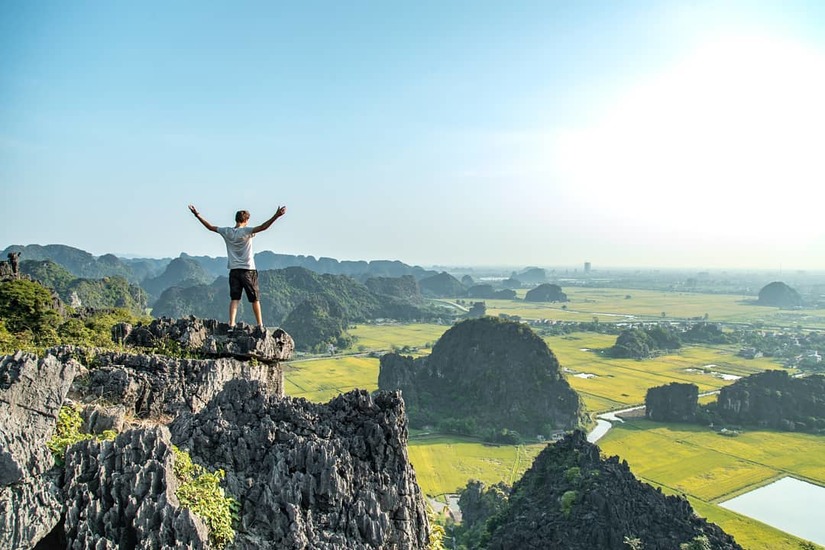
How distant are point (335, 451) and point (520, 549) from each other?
15381 millimetres

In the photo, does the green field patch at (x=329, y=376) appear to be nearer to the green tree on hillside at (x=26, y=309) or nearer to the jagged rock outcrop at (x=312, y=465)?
the green tree on hillside at (x=26, y=309)

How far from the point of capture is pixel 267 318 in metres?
91.4

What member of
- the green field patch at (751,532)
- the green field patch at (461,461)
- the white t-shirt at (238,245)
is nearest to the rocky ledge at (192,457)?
the white t-shirt at (238,245)

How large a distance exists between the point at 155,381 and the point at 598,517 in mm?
16347

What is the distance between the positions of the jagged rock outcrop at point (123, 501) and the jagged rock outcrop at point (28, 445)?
143 mm

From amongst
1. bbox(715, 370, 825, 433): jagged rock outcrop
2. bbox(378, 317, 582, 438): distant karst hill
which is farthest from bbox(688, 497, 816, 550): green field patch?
bbox(715, 370, 825, 433): jagged rock outcrop

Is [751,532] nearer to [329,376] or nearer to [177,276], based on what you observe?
[329,376]

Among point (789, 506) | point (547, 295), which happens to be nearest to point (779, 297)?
point (547, 295)

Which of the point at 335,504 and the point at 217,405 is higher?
the point at 217,405

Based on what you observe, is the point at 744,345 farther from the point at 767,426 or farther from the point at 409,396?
the point at 409,396

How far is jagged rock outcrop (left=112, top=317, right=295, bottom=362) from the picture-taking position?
7.18 metres

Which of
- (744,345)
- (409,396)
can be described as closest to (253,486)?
(409,396)

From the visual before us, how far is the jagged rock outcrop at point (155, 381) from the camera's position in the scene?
232 inches

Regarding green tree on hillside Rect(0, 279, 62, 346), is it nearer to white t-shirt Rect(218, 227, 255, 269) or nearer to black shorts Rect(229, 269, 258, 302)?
black shorts Rect(229, 269, 258, 302)
